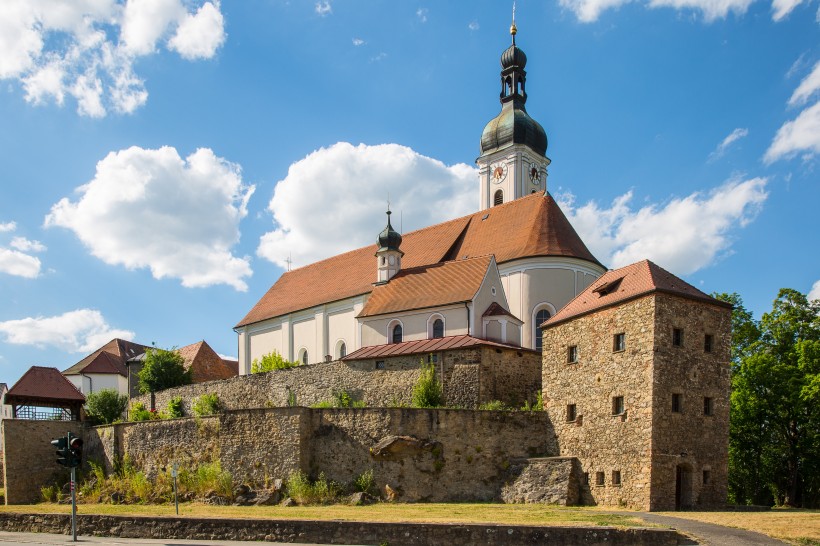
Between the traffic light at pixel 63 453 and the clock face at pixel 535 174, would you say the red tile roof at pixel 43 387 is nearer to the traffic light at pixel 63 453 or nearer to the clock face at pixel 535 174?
the traffic light at pixel 63 453

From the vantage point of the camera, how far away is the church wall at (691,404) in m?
30.4

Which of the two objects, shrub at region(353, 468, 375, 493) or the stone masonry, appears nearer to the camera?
the stone masonry

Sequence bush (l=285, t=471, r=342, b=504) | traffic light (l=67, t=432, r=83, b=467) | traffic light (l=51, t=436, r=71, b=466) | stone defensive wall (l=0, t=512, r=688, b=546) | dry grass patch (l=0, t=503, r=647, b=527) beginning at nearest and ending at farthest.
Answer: stone defensive wall (l=0, t=512, r=688, b=546)
dry grass patch (l=0, t=503, r=647, b=527)
traffic light (l=51, t=436, r=71, b=466)
traffic light (l=67, t=432, r=83, b=467)
bush (l=285, t=471, r=342, b=504)

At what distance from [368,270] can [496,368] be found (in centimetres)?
1721

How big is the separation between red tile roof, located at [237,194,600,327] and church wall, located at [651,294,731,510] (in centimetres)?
1654

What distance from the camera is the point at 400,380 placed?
139 feet

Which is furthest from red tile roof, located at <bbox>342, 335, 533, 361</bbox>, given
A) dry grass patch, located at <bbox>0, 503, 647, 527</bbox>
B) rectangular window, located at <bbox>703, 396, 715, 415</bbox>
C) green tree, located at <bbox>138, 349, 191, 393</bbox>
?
green tree, located at <bbox>138, 349, 191, 393</bbox>

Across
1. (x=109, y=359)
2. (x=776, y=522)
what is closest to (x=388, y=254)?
(x=776, y=522)

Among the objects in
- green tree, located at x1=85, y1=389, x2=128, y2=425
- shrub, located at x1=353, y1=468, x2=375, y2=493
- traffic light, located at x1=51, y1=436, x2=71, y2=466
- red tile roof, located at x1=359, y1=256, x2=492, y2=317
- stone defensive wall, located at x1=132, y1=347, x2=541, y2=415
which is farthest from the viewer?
green tree, located at x1=85, y1=389, x2=128, y2=425

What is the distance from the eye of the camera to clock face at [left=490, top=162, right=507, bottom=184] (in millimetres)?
69500

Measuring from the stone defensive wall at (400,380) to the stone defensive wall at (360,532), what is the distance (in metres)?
15.5

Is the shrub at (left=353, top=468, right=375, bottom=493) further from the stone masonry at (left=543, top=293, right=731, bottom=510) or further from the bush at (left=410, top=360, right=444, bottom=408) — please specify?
the stone masonry at (left=543, top=293, right=731, bottom=510)

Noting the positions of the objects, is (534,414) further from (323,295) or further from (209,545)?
(323,295)

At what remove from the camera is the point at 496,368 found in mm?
40656
